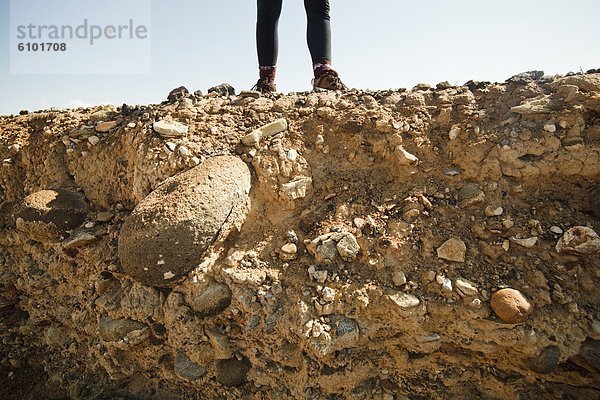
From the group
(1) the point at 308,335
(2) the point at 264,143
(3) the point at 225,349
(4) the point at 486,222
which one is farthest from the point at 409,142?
(3) the point at 225,349

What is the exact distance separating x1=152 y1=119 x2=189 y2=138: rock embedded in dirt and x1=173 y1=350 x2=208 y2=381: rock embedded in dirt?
63.2 inches

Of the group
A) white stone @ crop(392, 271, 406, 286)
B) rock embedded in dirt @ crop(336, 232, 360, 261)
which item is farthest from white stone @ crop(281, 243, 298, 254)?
white stone @ crop(392, 271, 406, 286)

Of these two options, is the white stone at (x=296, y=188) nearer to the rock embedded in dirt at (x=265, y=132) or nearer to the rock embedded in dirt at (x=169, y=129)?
the rock embedded in dirt at (x=265, y=132)

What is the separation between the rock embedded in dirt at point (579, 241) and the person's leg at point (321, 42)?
204 centimetres

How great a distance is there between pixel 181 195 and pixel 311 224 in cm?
89

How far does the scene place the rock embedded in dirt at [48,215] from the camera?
2.64 metres

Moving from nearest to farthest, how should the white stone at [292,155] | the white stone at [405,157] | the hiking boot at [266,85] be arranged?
the white stone at [405,157] → the white stone at [292,155] → the hiking boot at [266,85]

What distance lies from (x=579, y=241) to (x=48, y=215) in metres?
3.80

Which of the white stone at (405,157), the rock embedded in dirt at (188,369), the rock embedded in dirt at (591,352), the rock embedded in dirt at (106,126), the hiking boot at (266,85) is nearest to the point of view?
the rock embedded in dirt at (591,352)

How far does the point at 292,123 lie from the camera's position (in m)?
2.60

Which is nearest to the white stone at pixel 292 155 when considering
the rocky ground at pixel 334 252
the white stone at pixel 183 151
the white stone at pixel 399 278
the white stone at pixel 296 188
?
the rocky ground at pixel 334 252

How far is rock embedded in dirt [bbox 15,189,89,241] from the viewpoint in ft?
8.65

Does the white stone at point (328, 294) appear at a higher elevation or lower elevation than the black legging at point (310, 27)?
A: lower

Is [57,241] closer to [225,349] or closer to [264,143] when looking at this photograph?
[225,349]
